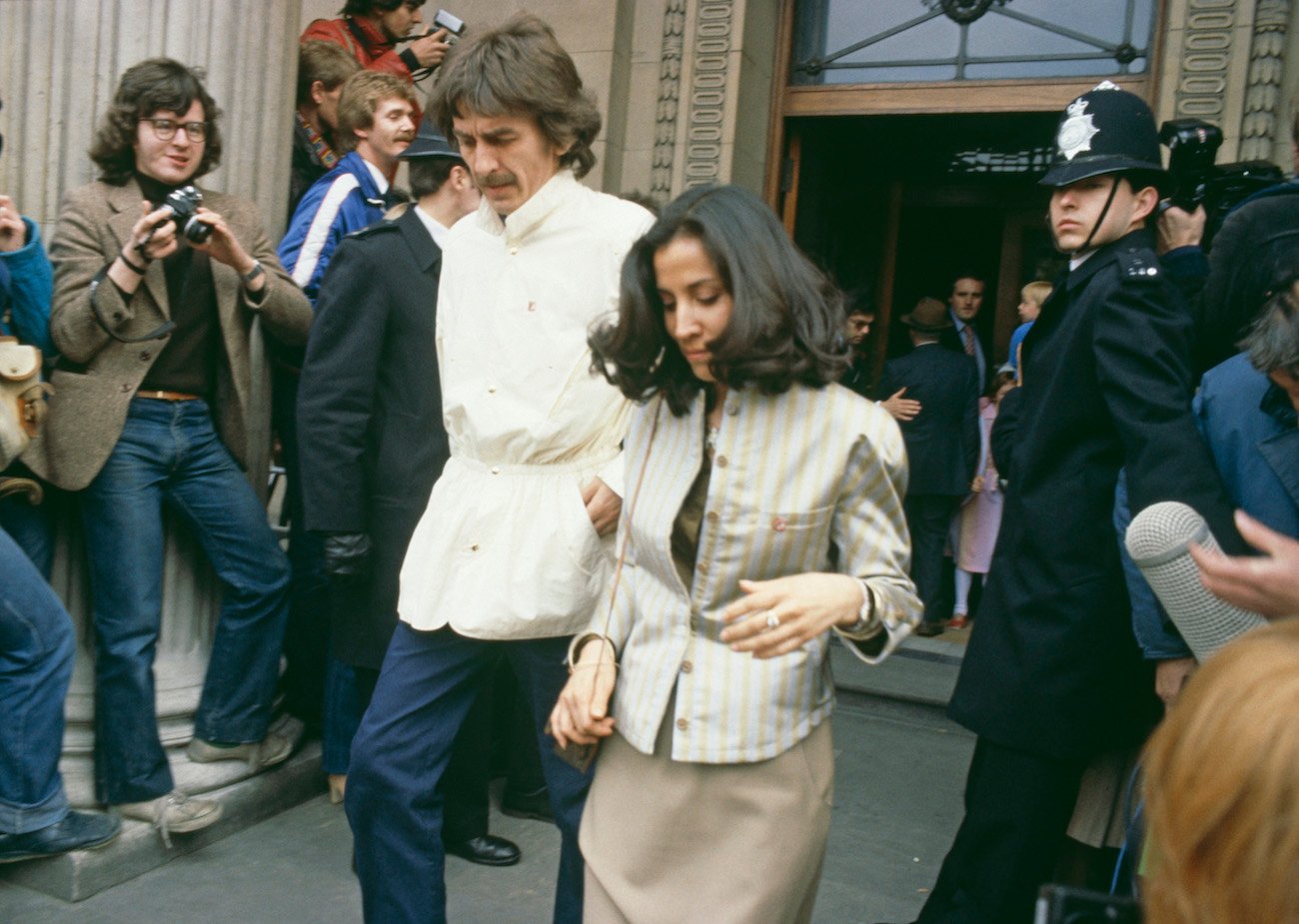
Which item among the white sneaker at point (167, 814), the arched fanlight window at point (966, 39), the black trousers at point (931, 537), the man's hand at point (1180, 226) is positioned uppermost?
the arched fanlight window at point (966, 39)

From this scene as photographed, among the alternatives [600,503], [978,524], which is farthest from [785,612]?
[978,524]

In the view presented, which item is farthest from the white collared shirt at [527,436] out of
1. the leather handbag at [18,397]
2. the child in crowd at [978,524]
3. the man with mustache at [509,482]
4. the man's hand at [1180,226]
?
the child in crowd at [978,524]

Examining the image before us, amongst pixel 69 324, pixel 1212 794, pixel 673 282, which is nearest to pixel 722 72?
pixel 69 324

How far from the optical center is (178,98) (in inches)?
141

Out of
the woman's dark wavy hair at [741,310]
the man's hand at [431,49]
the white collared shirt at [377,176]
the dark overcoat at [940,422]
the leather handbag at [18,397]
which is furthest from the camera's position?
the dark overcoat at [940,422]

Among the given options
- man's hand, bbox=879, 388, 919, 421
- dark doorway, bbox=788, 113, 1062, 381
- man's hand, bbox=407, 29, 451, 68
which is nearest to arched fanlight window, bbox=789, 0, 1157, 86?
dark doorway, bbox=788, 113, 1062, 381

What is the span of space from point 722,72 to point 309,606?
13.3 ft

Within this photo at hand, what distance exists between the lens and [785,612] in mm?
1873

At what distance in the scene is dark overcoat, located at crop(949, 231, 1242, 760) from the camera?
2.67 meters

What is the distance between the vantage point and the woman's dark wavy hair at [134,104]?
140 inches

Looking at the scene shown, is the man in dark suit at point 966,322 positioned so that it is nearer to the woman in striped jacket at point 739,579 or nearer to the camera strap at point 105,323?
Answer: the camera strap at point 105,323

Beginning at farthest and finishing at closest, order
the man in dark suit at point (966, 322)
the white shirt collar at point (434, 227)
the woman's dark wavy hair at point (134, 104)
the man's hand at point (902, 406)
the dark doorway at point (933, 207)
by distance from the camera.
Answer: the dark doorway at point (933, 207), the man in dark suit at point (966, 322), the man's hand at point (902, 406), the white shirt collar at point (434, 227), the woman's dark wavy hair at point (134, 104)

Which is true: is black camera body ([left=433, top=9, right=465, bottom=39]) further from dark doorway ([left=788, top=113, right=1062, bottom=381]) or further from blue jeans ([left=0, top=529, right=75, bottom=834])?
blue jeans ([left=0, top=529, right=75, bottom=834])

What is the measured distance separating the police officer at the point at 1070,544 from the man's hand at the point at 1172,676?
231 millimetres
